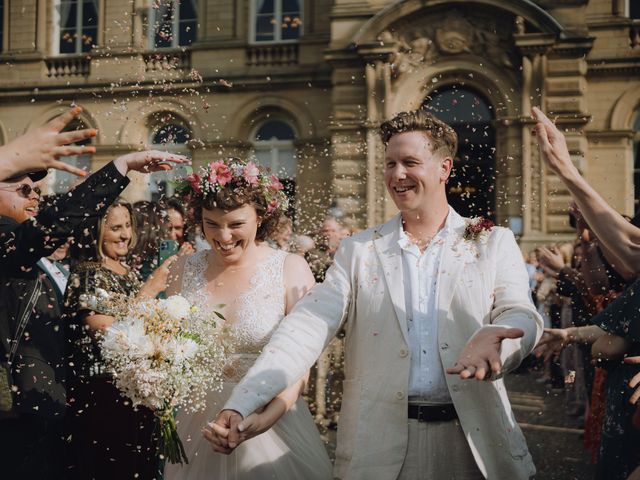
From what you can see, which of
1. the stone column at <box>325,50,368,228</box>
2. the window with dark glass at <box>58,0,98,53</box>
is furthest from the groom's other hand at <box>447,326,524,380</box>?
the window with dark glass at <box>58,0,98,53</box>

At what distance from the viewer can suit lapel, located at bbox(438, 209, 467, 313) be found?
3074 mm

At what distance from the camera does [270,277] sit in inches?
154

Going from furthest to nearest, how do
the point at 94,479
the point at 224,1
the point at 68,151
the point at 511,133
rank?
1. the point at 224,1
2. the point at 511,133
3. the point at 94,479
4. the point at 68,151

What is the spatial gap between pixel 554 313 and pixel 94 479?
721cm

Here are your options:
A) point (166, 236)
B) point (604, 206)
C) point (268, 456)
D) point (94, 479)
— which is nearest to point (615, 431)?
point (604, 206)

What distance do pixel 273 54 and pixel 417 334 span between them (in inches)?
588

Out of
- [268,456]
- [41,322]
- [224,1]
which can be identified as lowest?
[268,456]

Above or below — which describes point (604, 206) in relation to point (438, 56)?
below

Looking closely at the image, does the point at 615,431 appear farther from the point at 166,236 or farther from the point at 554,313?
the point at 554,313

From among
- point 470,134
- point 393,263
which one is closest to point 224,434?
point 393,263

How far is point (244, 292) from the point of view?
12.7 feet

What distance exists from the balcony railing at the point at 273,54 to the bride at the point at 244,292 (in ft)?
44.5

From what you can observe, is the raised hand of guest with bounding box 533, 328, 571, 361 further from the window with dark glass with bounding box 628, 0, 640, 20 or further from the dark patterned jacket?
the window with dark glass with bounding box 628, 0, 640, 20

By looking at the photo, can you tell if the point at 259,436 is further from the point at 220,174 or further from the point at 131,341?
the point at 220,174
